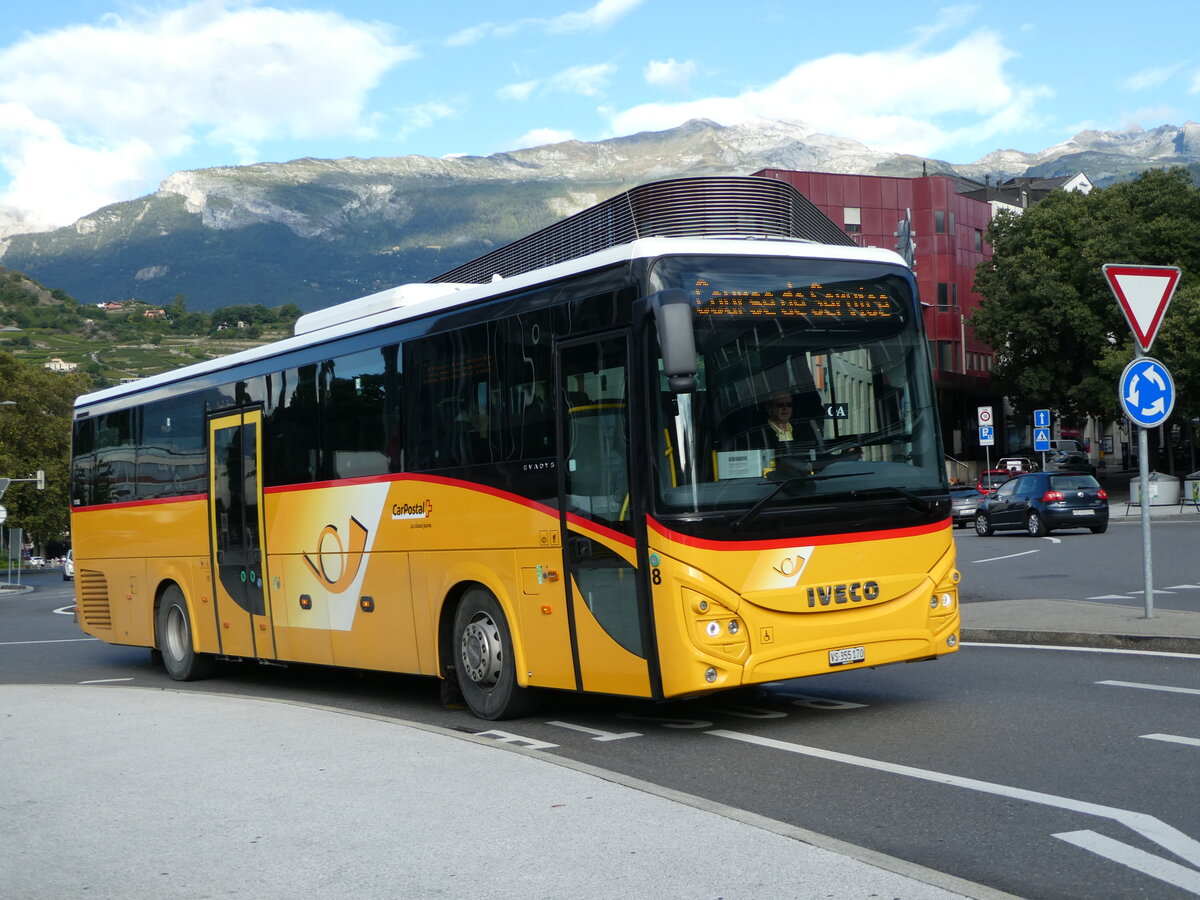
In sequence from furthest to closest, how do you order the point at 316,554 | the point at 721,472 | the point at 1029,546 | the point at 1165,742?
the point at 1029,546, the point at 316,554, the point at 721,472, the point at 1165,742

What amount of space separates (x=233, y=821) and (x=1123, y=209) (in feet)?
213

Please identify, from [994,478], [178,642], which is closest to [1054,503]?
[178,642]

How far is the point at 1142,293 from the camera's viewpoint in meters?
13.6

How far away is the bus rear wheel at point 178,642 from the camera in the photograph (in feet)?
50.0

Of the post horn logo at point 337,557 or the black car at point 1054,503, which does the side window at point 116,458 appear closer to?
the post horn logo at point 337,557

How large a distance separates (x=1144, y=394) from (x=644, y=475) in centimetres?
719

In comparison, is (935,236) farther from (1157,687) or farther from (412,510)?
(412,510)

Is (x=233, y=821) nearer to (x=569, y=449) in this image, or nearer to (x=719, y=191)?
(x=569, y=449)

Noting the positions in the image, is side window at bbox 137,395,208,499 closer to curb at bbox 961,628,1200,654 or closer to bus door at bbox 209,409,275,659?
bus door at bbox 209,409,275,659

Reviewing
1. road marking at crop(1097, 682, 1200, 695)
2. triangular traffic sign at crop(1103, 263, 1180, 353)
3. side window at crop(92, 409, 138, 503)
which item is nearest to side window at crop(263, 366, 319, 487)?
side window at crop(92, 409, 138, 503)

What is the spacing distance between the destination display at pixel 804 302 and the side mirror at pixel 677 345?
0.55 m

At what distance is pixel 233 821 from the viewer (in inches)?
271

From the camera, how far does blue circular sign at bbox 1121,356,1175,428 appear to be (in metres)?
13.9

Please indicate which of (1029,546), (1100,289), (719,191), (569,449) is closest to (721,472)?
(569,449)
